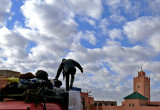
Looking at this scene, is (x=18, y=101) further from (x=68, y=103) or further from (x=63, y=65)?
(x=63, y=65)

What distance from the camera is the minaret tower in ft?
283

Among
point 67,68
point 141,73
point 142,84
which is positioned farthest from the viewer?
point 141,73

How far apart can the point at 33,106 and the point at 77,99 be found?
217 cm

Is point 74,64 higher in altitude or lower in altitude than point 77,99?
higher

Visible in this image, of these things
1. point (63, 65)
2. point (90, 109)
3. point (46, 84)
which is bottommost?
point (90, 109)

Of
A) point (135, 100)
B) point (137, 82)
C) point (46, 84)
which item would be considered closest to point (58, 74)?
point (46, 84)

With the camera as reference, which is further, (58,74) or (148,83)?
(148,83)

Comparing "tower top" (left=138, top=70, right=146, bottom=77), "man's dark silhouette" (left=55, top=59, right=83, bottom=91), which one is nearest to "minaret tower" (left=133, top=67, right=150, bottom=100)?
"tower top" (left=138, top=70, right=146, bottom=77)

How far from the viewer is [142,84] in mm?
86375

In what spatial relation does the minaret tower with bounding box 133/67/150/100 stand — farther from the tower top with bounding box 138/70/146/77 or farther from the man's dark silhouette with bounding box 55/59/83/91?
the man's dark silhouette with bounding box 55/59/83/91

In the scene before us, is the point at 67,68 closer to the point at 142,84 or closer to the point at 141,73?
the point at 142,84

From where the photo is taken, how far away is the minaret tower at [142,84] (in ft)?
283

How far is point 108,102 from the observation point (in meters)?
80.6

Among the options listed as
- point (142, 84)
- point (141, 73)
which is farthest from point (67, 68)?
point (141, 73)
